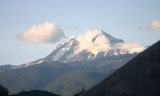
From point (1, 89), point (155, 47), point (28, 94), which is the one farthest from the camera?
point (28, 94)

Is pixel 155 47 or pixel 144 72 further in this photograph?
pixel 155 47

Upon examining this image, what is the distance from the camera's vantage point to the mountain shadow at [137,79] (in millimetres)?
9727

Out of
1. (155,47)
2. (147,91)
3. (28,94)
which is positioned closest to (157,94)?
(147,91)

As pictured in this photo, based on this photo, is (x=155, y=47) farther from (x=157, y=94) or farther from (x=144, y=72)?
(x=157, y=94)

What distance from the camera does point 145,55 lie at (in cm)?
1088

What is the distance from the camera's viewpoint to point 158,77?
10.2 metres

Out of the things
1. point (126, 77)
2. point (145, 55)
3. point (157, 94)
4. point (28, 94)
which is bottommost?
point (157, 94)

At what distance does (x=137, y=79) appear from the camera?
10094 millimetres

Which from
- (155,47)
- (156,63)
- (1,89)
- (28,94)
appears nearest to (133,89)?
(156,63)

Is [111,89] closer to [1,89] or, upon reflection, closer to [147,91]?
[147,91]

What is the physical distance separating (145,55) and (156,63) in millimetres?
508

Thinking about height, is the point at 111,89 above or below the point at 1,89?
below

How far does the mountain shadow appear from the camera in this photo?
9.73 meters

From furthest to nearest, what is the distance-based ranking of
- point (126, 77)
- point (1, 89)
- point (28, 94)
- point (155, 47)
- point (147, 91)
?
point (28, 94), point (1, 89), point (155, 47), point (126, 77), point (147, 91)
